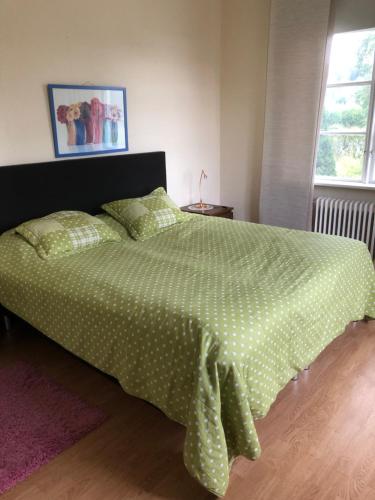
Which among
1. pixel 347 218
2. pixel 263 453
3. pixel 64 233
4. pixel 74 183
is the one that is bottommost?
pixel 263 453

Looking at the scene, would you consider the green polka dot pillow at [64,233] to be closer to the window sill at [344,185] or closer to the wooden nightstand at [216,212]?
the wooden nightstand at [216,212]

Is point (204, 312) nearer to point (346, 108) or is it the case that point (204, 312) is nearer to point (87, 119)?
point (87, 119)

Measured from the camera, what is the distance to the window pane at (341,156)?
3.74 metres

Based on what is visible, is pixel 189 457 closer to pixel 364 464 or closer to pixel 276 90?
pixel 364 464

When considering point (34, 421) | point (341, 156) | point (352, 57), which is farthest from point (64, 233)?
point (352, 57)

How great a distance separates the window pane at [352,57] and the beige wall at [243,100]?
640 millimetres

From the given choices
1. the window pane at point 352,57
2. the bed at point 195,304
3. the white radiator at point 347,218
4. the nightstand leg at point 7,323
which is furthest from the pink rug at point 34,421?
the window pane at point 352,57

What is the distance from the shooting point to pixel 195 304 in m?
1.81

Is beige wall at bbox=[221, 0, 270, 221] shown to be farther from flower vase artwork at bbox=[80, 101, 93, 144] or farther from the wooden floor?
the wooden floor

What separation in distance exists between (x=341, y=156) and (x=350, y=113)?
15.3 inches

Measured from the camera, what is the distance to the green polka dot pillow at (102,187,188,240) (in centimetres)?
301

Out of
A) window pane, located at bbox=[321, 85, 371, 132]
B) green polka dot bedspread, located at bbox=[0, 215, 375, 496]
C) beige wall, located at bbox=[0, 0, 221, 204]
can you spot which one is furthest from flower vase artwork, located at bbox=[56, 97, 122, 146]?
window pane, located at bbox=[321, 85, 371, 132]

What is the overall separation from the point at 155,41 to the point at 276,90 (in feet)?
3.91

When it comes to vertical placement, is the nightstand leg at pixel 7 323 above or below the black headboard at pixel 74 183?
below
